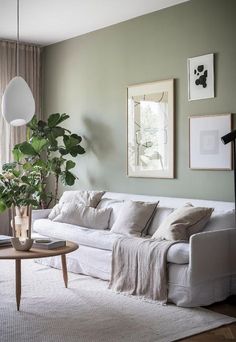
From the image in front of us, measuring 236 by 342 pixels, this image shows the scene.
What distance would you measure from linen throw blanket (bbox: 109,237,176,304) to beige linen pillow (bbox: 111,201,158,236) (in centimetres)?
44

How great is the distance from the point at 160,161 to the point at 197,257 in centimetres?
179

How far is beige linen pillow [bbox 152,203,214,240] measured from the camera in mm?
4457

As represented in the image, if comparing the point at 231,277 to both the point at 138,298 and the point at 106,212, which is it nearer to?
the point at 138,298

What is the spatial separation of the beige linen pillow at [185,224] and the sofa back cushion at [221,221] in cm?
5

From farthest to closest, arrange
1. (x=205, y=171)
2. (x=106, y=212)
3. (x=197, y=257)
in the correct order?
(x=106, y=212)
(x=205, y=171)
(x=197, y=257)

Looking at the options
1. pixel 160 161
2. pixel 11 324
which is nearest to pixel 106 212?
pixel 160 161

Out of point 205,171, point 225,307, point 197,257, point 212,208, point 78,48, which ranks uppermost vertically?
point 78,48

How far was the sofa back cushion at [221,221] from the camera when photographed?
453 centimetres

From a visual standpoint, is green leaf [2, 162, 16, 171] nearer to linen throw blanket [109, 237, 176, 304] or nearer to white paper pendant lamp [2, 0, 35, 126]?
white paper pendant lamp [2, 0, 35, 126]

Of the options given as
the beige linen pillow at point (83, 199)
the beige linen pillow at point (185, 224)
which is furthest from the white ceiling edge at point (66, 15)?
the beige linen pillow at point (185, 224)

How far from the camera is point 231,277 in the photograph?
177 inches

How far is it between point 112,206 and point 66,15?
2.16 metres

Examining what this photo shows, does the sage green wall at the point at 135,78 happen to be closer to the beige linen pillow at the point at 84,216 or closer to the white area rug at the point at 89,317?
the beige linen pillow at the point at 84,216

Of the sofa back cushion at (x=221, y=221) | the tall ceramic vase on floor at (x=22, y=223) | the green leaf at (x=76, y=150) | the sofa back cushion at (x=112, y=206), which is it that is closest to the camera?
the sofa back cushion at (x=221, y=221)
